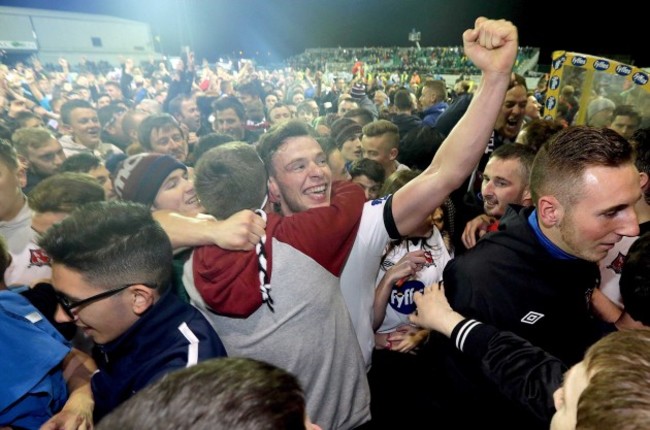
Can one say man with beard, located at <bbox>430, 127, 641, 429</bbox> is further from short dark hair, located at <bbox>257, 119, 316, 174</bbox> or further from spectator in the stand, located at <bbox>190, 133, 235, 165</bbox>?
spectator in the stand, located at <bbox>190, 133, 235, 165</bbox>

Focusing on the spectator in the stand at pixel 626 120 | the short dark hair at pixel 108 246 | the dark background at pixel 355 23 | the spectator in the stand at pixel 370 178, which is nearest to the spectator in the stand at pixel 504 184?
the spectator in the stand at pixel 370 178

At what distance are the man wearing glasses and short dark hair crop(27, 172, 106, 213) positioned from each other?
0.92 metres

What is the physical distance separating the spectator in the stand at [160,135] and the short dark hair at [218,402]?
3.93 metres

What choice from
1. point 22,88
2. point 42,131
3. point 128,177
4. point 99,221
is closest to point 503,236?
point 99,221

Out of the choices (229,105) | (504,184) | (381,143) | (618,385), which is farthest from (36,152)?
(618,385)

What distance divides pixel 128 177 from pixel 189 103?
4340mm

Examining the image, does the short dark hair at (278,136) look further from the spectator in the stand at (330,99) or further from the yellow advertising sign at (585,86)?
the spectator in the stand at (330,99)

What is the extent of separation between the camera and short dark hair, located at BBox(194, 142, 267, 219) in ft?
5.39

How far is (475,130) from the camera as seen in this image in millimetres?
1509

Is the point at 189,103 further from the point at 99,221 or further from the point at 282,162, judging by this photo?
the point at 99,221

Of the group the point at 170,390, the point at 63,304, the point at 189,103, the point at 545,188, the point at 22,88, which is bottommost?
the point at 63,304

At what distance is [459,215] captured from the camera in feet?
11.2

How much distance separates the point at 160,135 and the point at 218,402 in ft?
13.6

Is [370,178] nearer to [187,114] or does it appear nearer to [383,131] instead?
[383,131]
